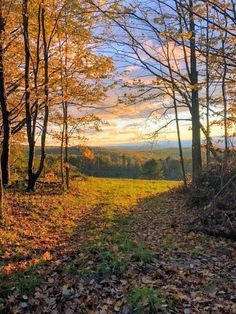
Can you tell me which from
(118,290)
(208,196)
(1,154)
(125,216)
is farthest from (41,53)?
(118,290)

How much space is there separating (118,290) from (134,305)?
58 centimetres

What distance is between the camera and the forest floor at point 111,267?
539 cm

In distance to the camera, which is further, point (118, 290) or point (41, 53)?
point (41, 53)

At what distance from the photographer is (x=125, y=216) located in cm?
1283

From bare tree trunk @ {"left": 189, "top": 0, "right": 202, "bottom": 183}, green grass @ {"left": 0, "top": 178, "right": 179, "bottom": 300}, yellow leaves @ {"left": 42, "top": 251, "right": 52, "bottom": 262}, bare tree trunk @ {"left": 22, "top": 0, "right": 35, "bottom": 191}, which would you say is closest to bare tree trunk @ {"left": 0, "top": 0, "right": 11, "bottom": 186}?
bare tree trunk @ {"left": 22, "top": 0, "right": 35, "bottom": 191}

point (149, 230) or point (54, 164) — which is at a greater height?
point (54, 164)

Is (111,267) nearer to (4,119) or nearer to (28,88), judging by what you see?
(28,88)

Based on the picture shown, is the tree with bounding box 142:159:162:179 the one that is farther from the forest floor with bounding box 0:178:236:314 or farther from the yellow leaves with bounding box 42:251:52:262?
the yellow leaves with bounding box 42:251:52:262

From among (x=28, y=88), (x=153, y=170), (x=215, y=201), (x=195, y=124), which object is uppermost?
(x=28, y=88)

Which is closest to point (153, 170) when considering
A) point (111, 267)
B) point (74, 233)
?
point (74, 233)

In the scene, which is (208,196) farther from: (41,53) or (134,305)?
(41,53)

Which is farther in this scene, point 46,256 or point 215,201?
point 215,201

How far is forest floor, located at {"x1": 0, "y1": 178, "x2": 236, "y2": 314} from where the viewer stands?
212 inches

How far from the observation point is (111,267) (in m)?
6.41
